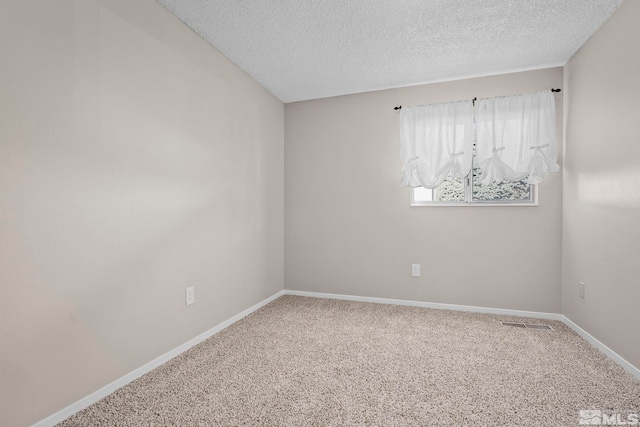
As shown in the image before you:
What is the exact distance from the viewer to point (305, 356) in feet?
6.84

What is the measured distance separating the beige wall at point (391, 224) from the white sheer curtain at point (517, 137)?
15 cm

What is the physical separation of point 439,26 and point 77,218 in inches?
101

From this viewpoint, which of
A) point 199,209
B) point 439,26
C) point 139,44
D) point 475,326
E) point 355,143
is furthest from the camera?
point 355,143

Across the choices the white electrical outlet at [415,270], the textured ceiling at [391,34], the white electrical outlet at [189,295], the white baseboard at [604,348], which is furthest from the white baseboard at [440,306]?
the textured ceiling at [391,34]

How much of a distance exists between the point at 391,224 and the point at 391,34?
1.80 meters

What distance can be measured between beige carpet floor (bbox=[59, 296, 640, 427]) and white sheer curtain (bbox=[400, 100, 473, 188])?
56.4 inches

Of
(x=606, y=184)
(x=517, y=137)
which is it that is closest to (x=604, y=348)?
(x=606, y=184)

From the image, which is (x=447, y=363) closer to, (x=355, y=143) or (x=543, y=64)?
(x=355, y=143)

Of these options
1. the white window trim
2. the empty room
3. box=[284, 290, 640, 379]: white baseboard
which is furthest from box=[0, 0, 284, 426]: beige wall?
the white window trim

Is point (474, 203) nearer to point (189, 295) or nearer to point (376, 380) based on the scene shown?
point (376, 380)

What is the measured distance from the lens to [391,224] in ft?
10.8

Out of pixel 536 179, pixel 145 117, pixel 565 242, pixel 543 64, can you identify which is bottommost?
pixel 565 242

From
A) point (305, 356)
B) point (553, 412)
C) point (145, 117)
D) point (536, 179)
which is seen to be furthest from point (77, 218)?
point (536, 179)

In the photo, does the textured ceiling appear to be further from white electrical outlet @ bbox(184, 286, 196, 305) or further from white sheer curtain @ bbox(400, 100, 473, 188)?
white electrical outlet @ bbox(184, 286, 196, 305)
